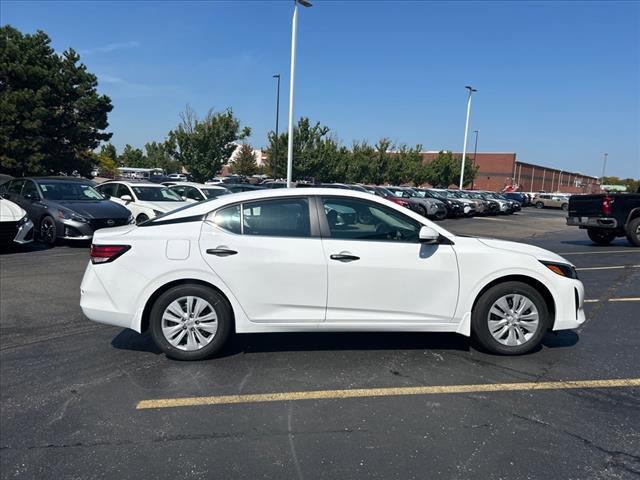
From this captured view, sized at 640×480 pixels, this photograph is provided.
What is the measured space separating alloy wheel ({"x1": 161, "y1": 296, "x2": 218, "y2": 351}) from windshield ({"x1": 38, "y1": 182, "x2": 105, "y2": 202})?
915 centimetres

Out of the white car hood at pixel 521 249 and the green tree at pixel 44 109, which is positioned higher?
the green tree at pixel 44 109

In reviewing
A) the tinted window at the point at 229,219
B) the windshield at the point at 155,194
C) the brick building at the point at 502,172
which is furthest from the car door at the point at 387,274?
the brick building at the point at 502,172

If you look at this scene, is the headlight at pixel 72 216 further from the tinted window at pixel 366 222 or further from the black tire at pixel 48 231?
the tinted window at pixel 366 222

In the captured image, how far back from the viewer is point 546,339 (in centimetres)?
513

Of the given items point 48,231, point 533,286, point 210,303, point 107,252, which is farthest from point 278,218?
point 48,231

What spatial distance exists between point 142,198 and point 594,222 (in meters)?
12.4

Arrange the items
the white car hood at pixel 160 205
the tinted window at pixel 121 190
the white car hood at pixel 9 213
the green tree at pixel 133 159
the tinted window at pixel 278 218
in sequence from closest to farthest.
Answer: the tinted window at pixel 278 218 → the white car hood at pixel 9 213 → the white car hood at pixel 160 205 → the tinted window at pixel 121 190 → the green tree at pixel 133 159

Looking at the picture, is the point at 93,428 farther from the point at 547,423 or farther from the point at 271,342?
the point at 547,423

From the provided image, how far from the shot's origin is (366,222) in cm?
450

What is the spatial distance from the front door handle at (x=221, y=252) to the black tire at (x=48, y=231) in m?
8.57

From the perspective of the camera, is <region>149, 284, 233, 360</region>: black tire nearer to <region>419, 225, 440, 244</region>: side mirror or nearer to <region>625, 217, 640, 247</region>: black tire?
<region>419, 225, 440, 244</region>: side mirror

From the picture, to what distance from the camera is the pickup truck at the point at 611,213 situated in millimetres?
13156

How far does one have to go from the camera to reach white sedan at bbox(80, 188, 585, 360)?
14.1ft

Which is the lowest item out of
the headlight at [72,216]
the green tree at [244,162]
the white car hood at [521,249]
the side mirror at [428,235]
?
the headlight at [72,216]
